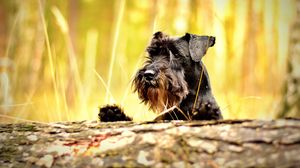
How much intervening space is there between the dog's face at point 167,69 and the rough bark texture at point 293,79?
4.55 ft

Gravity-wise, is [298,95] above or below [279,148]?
above

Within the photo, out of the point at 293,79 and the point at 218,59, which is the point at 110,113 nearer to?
the point at 218,59

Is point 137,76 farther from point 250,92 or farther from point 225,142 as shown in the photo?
point 250,92

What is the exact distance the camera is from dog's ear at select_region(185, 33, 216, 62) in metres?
4.14

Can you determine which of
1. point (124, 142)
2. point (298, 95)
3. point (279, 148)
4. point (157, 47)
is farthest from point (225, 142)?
point (298, 95)

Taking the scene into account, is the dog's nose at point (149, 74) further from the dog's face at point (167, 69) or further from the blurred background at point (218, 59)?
the blurred background at point (218, 59)

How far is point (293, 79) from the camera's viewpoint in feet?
17.0

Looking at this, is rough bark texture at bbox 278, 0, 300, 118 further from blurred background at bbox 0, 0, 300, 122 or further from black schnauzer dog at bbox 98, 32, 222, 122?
black schnauzer dog at bbox 98, 32, 222, 122

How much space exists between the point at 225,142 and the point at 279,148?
27cm

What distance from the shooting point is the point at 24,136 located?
9.41 ft

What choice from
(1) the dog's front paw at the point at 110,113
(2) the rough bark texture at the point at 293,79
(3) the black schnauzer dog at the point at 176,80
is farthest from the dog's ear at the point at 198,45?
(2) the rough bark texture at the point at 293,79

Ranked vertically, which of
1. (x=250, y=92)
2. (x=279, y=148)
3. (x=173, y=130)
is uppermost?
(x=250, y=92)

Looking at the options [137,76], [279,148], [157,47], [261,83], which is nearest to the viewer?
[279,148]

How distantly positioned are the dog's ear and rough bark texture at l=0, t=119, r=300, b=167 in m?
1.51
